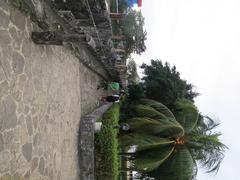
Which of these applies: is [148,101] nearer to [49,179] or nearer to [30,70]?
[49,179]

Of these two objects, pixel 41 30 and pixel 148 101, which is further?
pixel 148 101

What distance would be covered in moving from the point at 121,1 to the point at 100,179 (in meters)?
18.9

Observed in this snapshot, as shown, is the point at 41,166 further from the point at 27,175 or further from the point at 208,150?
the point at 208,150

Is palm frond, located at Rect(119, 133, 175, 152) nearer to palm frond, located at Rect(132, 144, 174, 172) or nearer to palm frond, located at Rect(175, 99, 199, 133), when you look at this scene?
palm frond, located at Rect(132, 144, 174, 172)

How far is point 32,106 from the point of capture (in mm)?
7227

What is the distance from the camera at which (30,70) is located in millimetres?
7094

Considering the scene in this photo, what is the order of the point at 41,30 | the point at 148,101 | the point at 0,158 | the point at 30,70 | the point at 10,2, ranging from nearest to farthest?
the point at 0,158
the point at 10,2
the point at 30,70
the point at 41,30
the point at 148,101

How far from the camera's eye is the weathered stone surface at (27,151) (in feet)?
22.0

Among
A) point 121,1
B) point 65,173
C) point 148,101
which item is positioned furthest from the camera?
point 121,1

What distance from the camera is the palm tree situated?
52.1ft

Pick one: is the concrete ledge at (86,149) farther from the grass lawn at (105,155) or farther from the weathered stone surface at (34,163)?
the weathered stone surface at (34,163)

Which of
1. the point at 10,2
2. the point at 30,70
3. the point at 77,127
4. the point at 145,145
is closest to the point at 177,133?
the point at 145,145

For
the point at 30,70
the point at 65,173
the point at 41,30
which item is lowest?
the point at 65,173

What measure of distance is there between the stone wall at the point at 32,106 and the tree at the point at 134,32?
64.4 ft
